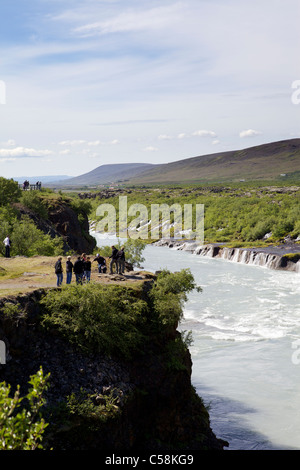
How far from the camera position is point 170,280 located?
76.1ft

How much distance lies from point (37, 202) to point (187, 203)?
259 ft

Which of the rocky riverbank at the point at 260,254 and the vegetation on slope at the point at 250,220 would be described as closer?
the rocky riverbank at the point at 260,254

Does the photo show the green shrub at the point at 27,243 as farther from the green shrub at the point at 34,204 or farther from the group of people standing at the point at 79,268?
the green shrub at the point at 34,204

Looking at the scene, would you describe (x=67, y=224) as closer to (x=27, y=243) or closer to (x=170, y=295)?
(x=27, y=243)

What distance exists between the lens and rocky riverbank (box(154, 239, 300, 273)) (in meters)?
63.6

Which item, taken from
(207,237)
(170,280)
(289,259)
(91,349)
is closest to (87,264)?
(170,280)

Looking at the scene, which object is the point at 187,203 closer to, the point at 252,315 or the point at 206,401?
the point at 252,315
